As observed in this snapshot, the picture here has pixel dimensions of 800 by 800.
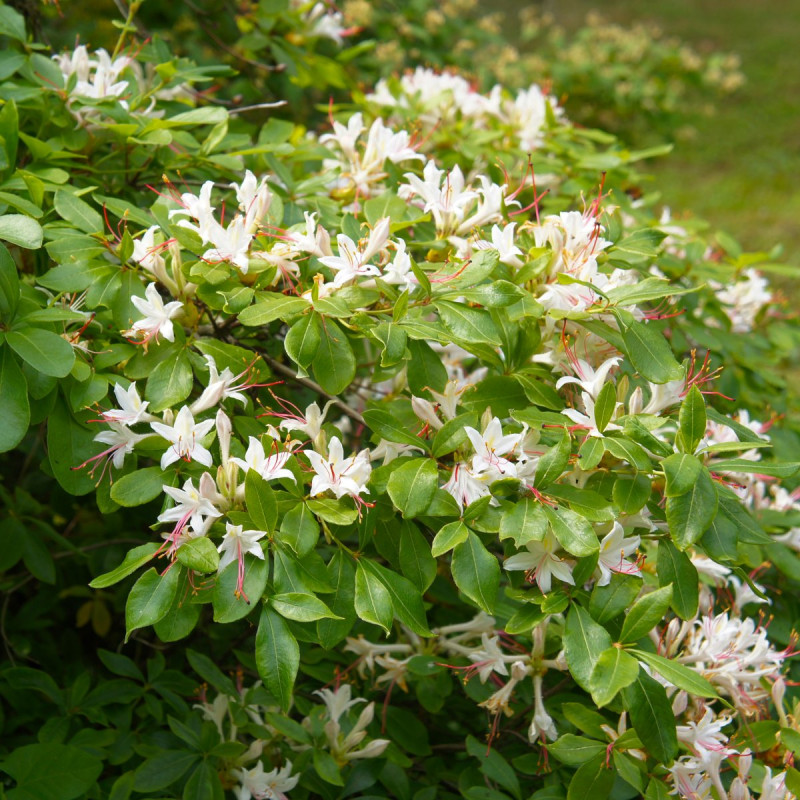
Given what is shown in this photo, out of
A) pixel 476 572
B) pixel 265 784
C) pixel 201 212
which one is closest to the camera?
pixel 476 572

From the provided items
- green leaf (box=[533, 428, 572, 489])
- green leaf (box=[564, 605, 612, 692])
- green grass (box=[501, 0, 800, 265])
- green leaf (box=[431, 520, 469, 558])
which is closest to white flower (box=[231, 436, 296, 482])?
green leaf (box=[431, 520, 469, 558])

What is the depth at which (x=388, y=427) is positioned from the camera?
4.68 feet

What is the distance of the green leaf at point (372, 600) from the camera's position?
127 centimetres

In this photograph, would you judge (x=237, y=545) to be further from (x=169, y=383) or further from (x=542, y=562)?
(x=542, y=562)

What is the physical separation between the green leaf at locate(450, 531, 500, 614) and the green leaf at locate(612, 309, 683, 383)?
1.30 ft

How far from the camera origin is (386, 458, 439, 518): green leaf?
4.31ft

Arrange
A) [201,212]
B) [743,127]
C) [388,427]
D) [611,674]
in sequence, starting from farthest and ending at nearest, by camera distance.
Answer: [743,127], [201,212], [388,427], [611,674]

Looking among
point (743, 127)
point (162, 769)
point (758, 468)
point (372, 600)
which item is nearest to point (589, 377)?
point (758, 468)

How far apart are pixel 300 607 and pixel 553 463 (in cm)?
44

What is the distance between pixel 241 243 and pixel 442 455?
512mm

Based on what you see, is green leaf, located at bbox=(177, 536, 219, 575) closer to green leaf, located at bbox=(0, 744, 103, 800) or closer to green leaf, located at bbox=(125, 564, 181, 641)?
green leaf, located at bbox=(125, 564, 181, 641)

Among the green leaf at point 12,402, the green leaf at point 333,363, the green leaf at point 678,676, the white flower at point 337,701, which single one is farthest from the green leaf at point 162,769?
the green leaf at point 678,676

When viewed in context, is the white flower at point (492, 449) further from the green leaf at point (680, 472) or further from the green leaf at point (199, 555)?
the green leaf at point (199, 555)

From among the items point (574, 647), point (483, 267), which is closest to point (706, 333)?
point (483, 267)
